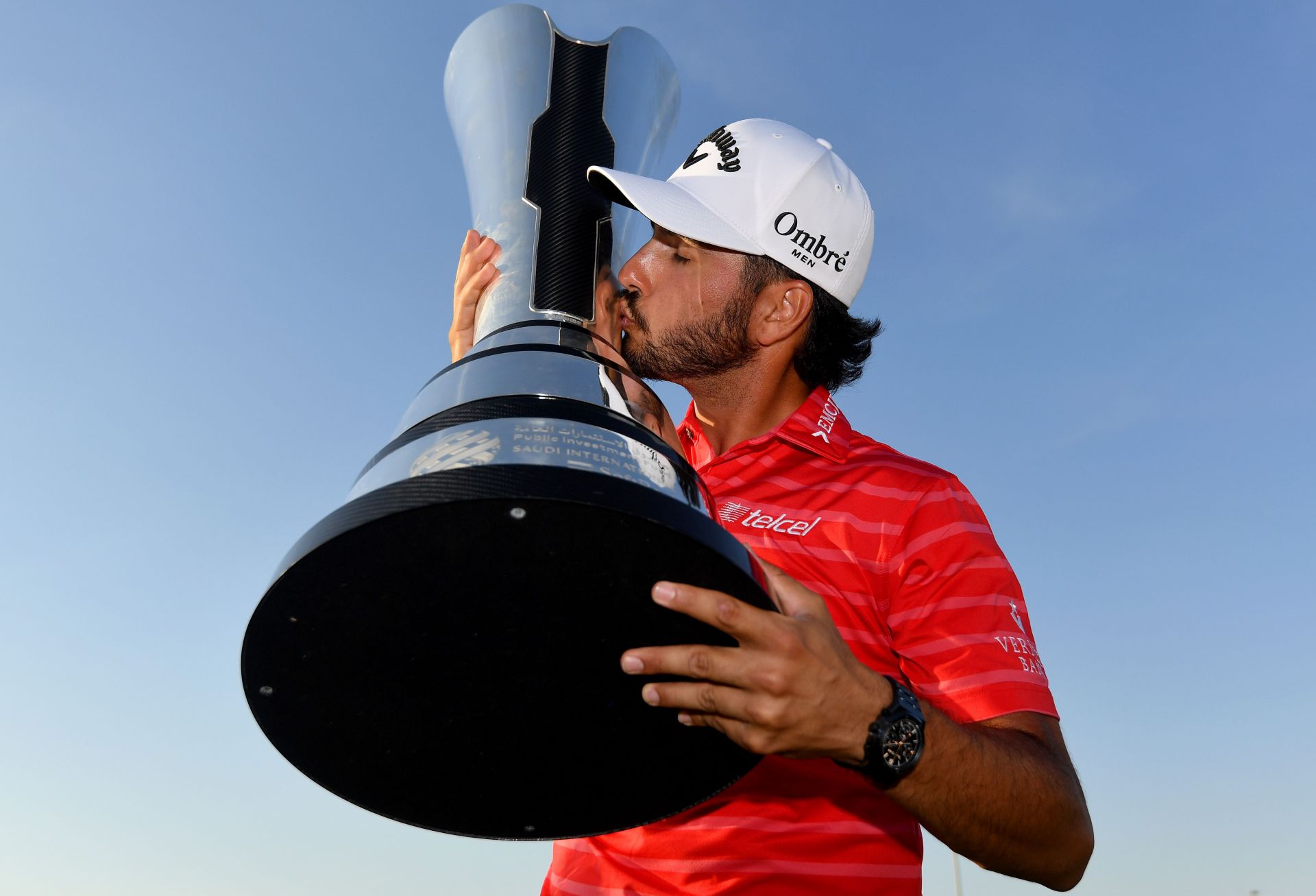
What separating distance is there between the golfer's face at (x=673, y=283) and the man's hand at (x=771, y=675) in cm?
196

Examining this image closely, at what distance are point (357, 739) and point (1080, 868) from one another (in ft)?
5.39

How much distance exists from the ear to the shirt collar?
11.0 inches

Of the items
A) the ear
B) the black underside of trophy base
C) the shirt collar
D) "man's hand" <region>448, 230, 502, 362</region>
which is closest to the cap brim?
the ear

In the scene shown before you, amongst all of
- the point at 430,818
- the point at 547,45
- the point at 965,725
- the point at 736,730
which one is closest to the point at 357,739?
the point at 430,818

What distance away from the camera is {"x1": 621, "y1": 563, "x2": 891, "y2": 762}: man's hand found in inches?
66.4

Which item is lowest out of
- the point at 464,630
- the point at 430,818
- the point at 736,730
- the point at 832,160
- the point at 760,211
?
the point at 430,818

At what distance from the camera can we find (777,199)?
149 inches

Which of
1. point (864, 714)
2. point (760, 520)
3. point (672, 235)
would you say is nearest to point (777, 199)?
point (672, 235)

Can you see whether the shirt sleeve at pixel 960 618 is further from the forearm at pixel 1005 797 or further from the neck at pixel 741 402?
the neck at pixel 741 402

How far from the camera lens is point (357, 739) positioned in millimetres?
2053

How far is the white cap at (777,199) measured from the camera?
379 cm

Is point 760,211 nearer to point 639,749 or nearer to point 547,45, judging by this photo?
point 547,45

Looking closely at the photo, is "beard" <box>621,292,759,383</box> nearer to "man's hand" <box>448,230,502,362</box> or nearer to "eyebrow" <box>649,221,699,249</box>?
"eyebrow" <box>649,221,699,249</box>

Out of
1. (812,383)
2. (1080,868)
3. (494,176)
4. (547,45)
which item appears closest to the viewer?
(1080,868)
